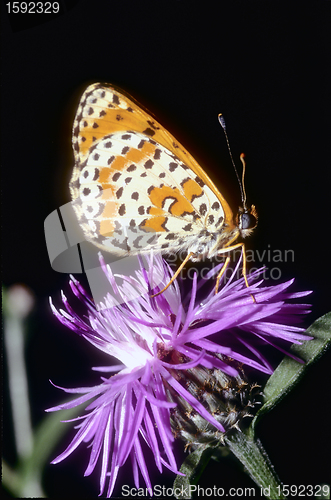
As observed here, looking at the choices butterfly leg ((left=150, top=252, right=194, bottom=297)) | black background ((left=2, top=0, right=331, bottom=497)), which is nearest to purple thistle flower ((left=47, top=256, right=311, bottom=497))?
butterfly leg ((left=150, top=252, right=194, bottom=297))

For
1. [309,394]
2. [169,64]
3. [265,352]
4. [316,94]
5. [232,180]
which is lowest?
[309,394]

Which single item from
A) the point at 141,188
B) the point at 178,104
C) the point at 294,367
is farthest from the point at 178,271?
the point at 178,104

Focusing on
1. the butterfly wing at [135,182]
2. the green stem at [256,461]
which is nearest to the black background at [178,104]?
the butterfly wing at [135,182]

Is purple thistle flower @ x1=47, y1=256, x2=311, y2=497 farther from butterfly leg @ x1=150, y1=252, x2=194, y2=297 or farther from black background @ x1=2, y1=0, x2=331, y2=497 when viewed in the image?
black background @ x1=2, y1=0, x2=331, y2=497

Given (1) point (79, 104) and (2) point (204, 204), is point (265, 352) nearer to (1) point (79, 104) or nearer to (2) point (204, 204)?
(2) point (204, 204)

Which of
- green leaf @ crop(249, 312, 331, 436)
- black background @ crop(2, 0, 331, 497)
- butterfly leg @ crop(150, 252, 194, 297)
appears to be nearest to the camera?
green leaf @ crop(249, 312, 331, 436)

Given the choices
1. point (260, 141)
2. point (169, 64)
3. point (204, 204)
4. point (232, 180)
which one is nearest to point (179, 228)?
point (204, 204)
